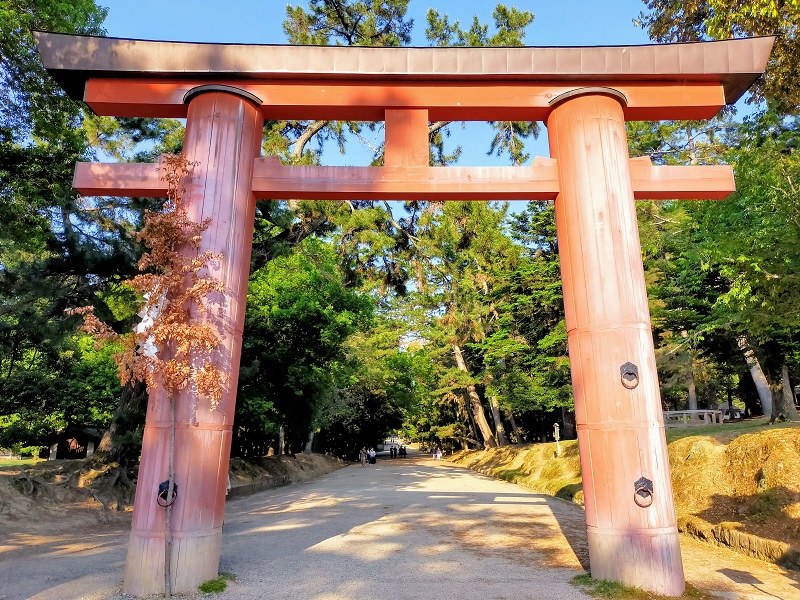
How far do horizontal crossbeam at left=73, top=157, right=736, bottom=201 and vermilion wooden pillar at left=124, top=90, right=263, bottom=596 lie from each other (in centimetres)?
44

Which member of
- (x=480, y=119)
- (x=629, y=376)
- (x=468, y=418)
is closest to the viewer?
(x=629, y=376)

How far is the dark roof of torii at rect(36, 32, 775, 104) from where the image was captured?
6.06m

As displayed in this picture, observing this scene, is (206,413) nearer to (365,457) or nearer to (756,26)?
(756,26)

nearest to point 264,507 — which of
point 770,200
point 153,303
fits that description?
point 153,303

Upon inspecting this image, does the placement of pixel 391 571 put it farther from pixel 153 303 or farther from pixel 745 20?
pixel 745 20

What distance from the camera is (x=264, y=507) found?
40.8 ft

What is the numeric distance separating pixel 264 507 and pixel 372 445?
31.9m

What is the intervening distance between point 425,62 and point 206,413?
483 centimetres

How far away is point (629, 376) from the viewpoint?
5.40 metres

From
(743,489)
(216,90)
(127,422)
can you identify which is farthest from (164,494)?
(743,489)

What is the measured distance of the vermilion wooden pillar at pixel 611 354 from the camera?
16.7ft

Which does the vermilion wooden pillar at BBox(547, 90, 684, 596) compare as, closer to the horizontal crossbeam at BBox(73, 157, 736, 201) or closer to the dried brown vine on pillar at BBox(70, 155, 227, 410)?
the horizontal crossbeam at BBox(73, 157, 736, 201)

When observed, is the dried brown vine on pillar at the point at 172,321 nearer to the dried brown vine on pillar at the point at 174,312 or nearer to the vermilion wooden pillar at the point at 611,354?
the dried brown vine on pillar at the point at 174,312

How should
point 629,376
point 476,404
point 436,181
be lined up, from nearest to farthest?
1. point 629,376
2. point 436,181
3. point 476,404
